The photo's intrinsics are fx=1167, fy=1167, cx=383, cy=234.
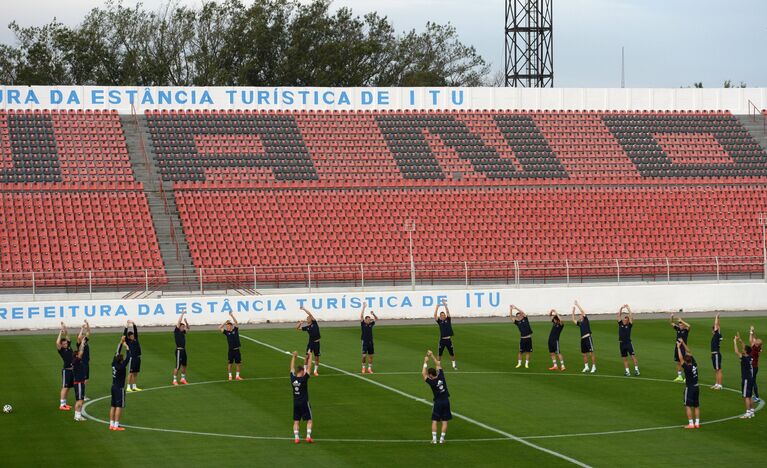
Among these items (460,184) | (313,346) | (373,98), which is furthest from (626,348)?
(373,98)

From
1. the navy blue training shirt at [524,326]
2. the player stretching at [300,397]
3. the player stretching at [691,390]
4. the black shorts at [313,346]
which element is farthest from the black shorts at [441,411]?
the navy blue training shirt at [524,326]

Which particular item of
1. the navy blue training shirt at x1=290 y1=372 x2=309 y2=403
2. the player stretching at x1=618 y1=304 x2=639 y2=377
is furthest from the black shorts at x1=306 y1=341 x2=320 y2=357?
the navy blue training shirt at x1=290 y1=372 x2=309 y2=403

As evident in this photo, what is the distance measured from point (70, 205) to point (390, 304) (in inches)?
640

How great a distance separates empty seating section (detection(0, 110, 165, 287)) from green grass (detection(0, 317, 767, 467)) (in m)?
9.88

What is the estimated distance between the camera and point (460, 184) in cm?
5844

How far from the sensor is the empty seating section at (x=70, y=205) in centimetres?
4816

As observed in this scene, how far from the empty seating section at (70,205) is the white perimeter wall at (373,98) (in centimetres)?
102

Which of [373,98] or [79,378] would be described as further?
[373,98]

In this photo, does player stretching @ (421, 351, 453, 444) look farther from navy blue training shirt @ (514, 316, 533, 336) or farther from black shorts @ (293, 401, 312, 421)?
navy blue training shirt @ (514, 316, 533, 336)

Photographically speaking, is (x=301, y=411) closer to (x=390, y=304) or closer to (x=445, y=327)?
(x=445, y=327)

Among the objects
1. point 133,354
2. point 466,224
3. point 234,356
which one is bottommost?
point 234,356

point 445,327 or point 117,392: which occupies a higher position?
point 445,327

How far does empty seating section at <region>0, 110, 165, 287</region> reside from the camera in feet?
158

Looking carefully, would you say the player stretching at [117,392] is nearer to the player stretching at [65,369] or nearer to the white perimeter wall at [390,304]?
the player stretching at [65,369]
